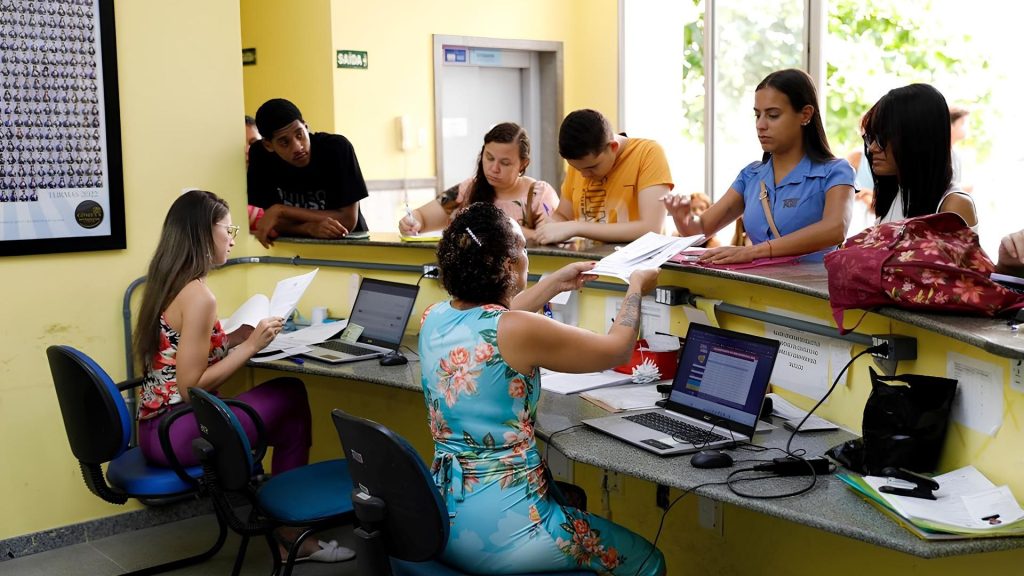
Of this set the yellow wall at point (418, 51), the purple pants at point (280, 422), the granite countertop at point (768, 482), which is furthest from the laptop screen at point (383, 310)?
the yellow wall at point (418, 51)

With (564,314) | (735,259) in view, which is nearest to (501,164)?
(564,314)

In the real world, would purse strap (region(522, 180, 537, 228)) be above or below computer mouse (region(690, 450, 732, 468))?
above

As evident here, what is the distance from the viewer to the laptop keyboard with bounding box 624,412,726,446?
2.33m

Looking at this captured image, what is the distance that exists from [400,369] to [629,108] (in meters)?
4.80

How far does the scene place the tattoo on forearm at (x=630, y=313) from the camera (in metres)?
2.40

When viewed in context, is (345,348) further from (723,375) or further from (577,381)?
(723,375)

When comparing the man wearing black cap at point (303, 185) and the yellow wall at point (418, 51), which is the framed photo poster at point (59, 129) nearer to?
the man wearing black cap at point (303, 185)

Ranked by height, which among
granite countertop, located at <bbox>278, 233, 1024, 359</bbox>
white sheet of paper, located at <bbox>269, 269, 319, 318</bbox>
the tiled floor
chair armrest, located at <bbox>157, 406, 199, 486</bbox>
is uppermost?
granite countertop, located at <bbox>278, 233, 1024, 359</bbox>

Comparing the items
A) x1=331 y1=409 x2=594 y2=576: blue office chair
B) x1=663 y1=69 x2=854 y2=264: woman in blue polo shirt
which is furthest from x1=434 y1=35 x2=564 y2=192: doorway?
x1=331 y1=409 x2=594 y2=576: blue office chair

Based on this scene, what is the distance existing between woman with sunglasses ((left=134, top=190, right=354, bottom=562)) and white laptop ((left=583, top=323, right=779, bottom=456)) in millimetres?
1300

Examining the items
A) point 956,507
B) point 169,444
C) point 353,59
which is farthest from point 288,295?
point 353,59

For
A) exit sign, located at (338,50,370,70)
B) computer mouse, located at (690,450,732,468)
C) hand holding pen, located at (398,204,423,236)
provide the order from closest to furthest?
computer mouse, located at (690,450,732,468), hand holding pen, located at (398,204,423,236), exit sign, located at (338,50,370,70)

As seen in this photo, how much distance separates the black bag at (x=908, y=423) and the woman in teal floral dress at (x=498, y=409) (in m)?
0.55

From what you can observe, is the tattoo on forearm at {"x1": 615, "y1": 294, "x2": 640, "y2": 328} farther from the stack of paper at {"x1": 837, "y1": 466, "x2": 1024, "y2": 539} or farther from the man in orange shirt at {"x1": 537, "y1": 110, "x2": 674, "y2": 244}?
the man in orange shirt at {"x1": 537, "y1": 110, "x2": 674, "y2": 244}
